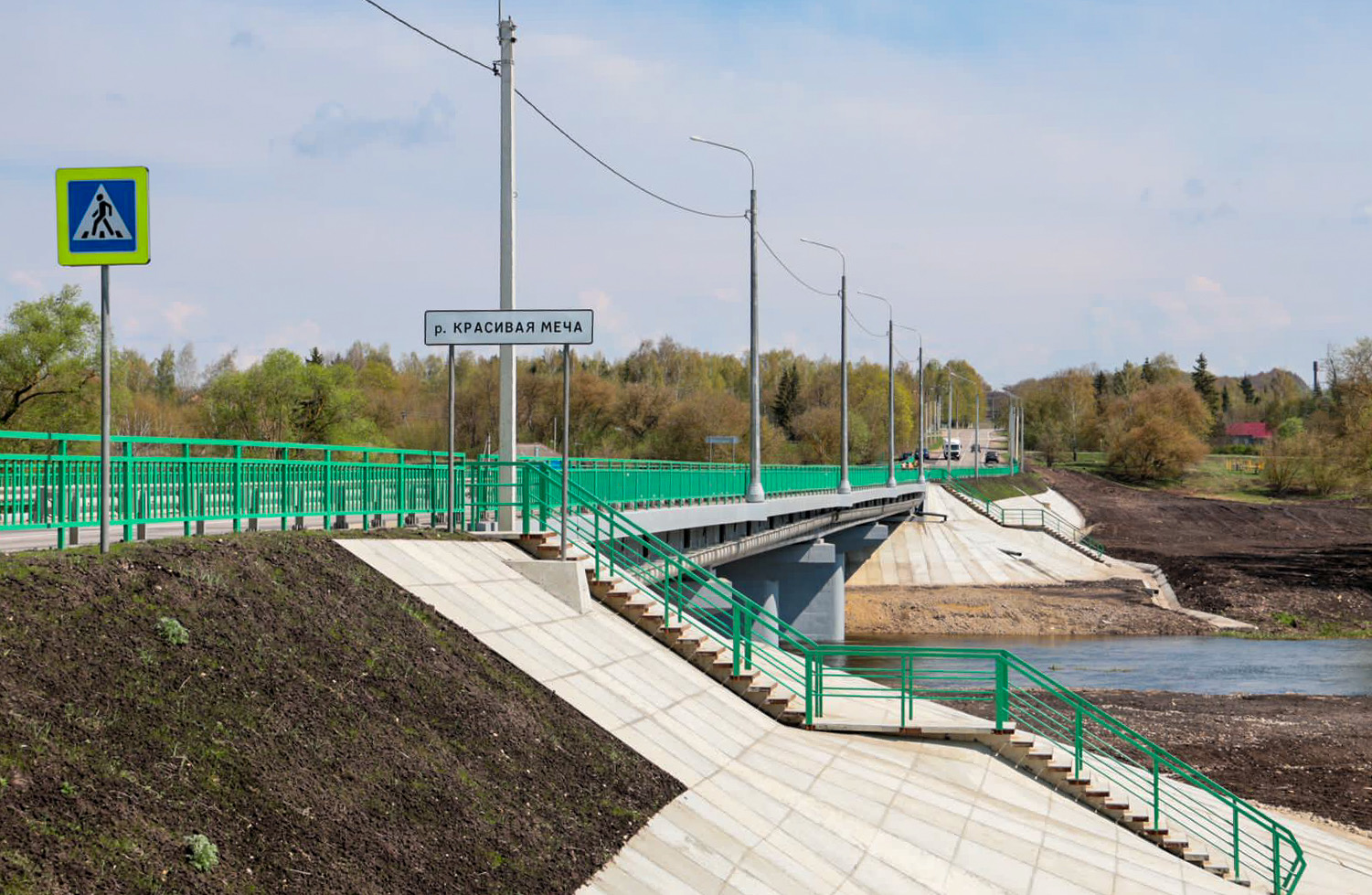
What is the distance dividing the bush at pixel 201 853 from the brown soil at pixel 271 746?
0.04m

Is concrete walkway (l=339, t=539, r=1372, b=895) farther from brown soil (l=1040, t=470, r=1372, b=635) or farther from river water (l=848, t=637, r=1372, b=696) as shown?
brown soil (l=1040, t=470, r=1372, b=635)

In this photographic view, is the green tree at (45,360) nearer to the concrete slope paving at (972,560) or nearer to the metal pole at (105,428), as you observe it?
the concrete slope paving at (972,560)

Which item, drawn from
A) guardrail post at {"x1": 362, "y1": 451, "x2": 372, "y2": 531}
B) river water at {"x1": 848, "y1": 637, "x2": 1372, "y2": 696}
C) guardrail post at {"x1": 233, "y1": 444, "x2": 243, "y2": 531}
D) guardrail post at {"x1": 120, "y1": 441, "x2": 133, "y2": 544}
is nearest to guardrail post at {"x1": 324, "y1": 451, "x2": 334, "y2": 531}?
guardrail post at {"x1": 362, "y1": 451, "x2": 372, "y2": 531}

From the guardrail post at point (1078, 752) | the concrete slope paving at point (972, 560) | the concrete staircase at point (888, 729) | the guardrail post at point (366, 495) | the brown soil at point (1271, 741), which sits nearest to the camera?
the concrete staircase at point (888, 729)

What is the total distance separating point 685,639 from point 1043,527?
68297mm

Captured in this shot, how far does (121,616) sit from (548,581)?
8625mm

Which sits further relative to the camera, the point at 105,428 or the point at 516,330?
the point at 516,330

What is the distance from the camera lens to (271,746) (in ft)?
31.1

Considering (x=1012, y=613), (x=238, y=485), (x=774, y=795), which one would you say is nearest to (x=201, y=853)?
(x=774, y=795)

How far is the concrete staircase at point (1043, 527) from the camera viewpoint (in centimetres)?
7816

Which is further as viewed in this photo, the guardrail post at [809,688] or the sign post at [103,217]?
the guardrail post at [809,688]

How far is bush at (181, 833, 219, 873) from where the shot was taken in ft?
25.4

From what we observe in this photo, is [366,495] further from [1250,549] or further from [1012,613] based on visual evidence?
[1250,549]

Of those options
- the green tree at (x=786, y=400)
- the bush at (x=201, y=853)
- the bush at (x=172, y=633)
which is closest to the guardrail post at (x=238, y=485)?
the bush at (x=172, y=633)
